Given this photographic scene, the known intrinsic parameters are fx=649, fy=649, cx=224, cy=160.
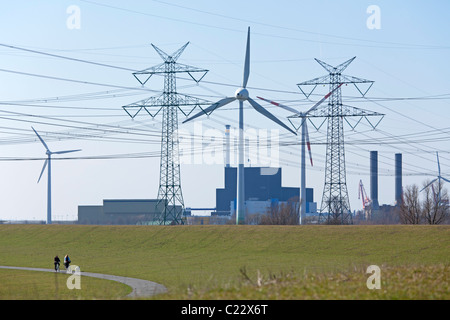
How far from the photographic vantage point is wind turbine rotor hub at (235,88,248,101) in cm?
7581

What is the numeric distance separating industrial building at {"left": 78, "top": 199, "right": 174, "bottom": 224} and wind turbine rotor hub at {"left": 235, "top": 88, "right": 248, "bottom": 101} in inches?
4235

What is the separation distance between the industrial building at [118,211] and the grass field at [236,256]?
3132 inches

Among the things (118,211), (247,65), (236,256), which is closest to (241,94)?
(247,65)

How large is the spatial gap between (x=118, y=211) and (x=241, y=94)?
12117 centimetres

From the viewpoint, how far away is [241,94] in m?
75.8

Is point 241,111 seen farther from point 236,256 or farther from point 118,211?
point 118,211

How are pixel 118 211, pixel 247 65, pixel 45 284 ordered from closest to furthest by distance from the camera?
pixel 45 284 → pixel 247 65 → pixel 118 211

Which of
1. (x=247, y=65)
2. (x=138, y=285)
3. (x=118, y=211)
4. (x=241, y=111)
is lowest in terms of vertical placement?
(x=118, y=211)

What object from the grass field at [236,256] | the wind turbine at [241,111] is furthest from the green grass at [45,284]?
the wind turbine at [241,111]

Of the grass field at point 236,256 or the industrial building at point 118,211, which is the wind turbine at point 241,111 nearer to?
the grass field at point 236,256
